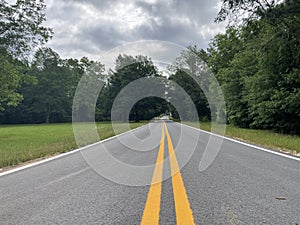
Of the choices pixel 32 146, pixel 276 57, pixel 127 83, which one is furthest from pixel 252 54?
pixel 127 83

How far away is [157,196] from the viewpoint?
12.1ft

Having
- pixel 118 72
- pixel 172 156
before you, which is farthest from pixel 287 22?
pixel 118 72

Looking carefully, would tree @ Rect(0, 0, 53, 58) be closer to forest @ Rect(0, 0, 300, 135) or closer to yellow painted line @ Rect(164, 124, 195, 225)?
forest @ Rect(0, 0, 300, 135)

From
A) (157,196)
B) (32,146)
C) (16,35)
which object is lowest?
(32,146)

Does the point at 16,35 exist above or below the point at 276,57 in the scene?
above

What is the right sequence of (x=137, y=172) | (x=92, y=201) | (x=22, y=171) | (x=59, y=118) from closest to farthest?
(x=92, y=201)
(x=137, y=172)
(x=22, y=171)
(x=59, y=118)

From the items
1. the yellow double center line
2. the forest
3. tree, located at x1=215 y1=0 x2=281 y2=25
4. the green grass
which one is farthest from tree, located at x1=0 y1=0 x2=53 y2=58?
the yellow double center line

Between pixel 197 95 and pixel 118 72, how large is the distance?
62.3 feet

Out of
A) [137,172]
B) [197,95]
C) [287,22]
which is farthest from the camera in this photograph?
[197,95]

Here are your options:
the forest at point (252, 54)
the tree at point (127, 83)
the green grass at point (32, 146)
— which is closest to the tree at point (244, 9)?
the forest at point (252, 54)

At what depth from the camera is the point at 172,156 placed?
7465 millimetres

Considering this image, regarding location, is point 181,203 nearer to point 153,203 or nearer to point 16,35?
point 153,203

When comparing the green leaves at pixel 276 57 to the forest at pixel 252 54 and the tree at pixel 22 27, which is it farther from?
the tree at pixel 22 27

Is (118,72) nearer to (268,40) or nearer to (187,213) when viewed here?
(268,40)
